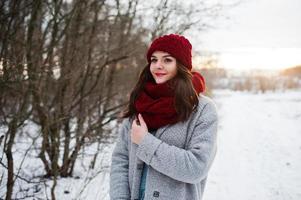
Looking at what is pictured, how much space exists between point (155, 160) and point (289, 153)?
29.7 feet

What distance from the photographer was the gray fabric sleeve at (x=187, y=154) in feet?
6.26

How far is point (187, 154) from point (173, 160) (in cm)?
9

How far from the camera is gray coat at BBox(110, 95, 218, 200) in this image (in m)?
1.92

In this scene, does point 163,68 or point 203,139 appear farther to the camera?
point 163,68

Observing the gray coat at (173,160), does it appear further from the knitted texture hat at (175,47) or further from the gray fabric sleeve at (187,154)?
the knitted texture hat at (175,47)

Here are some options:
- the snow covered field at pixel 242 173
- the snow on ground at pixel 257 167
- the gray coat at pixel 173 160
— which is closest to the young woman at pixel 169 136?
the gray coat at pixel 173 160

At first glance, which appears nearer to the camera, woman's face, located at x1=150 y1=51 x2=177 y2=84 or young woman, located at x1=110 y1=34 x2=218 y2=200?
young woman, located at x1=110 y1=34 x2=218 y2=200

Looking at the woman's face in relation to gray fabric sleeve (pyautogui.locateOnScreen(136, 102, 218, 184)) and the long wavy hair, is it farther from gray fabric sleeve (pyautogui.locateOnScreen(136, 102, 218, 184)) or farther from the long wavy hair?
gray fabric sleeve (pyautogui.locateOnScreen(136, 102, 218, 184))

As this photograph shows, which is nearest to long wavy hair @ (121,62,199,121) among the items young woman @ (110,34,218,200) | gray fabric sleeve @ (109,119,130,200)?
young woman @ (110,34,218,200)

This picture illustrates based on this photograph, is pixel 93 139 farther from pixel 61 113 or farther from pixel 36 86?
pixel 36 86

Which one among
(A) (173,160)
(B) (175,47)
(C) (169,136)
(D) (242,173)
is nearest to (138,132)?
(C) (169,136)

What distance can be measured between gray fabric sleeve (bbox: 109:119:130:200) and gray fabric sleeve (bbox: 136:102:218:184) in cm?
29

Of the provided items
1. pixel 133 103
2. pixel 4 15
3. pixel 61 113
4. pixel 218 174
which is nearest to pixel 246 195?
pixel 218 174

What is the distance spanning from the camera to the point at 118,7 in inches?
256
